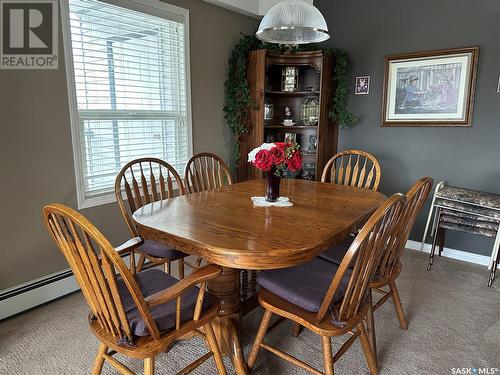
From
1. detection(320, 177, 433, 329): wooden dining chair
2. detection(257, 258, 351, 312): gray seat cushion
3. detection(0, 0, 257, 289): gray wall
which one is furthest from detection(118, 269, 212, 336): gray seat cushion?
detection(0, 0, 257, 289): gray wall

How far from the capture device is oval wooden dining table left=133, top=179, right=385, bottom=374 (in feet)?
4.39

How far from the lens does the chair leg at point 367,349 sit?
1628 millimetres

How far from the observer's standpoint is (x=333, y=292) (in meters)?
1.34

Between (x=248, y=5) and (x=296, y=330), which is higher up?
(x=248, y=5)

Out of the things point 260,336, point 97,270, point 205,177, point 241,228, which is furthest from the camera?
point 205,177

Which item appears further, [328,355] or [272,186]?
[272,186]

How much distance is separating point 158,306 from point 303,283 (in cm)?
63

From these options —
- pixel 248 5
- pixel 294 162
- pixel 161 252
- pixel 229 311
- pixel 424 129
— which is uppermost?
pixel 248 5

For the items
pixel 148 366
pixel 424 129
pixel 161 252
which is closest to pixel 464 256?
pixel 424 129

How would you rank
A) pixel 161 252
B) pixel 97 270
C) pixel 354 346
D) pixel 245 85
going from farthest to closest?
pixel 245 85 < pixel 161 252 < pixel 354 346 < pixel 97 270

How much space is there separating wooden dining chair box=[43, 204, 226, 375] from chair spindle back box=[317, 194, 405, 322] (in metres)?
0.45

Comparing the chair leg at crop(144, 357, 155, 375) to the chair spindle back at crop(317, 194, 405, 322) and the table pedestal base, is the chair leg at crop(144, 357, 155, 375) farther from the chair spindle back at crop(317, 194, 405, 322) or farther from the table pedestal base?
the chair spindle back at crop(317, 194, 405, 322)

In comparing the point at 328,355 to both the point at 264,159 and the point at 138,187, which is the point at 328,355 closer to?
the point at 264,159

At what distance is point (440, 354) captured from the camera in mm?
1927
